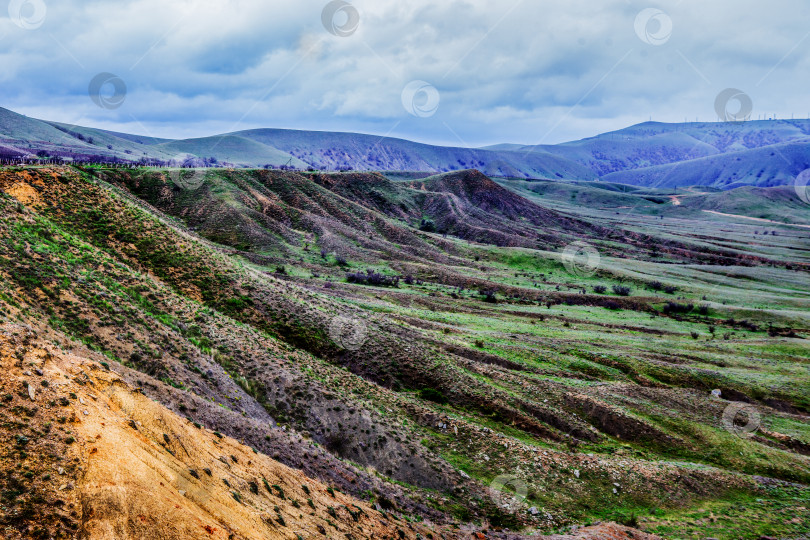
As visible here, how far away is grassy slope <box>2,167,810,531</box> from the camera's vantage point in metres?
22.2

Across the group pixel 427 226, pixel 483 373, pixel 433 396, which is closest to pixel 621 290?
pixel 483 373

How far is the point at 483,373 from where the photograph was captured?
3381 cm

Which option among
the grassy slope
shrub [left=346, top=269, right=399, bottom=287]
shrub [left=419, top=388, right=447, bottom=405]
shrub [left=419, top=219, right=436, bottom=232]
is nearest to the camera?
the grassy slope

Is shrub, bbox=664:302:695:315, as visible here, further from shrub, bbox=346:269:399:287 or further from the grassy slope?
shrub, bbox=346:269:399:287

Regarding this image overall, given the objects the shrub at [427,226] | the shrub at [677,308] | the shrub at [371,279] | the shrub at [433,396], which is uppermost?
the shrub at [427,226]

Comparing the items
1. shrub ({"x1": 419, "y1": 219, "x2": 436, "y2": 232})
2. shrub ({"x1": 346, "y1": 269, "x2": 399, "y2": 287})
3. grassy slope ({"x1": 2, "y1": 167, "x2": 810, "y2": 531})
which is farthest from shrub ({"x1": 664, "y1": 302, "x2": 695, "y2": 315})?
shrub ({"x1": 419, "y1": 219, "x2": 436, "y2": 232})

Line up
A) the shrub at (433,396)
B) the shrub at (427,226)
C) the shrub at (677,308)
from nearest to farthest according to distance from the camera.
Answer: the shrub at (433,396) < the shrub at (677,308) < the shrub at (427,226)

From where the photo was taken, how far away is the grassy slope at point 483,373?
22.2 metres

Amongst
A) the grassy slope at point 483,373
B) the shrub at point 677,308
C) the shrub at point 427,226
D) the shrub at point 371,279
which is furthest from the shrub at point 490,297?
the shrub at point 427,226

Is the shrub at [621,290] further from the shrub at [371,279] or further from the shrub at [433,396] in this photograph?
the shrub at [433,396]

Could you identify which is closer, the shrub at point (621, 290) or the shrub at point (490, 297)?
the shrub at point (490, 297)

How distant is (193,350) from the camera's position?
78.3 ft

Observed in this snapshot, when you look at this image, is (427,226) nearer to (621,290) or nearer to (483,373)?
(621,290)

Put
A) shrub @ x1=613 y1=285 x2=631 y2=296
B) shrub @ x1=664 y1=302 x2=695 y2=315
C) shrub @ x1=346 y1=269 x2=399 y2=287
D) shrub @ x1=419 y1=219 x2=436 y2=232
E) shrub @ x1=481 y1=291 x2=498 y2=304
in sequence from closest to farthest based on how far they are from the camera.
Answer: shrub @ x1=481 y1=291 x2=498 y2=304 → shrub @ x1=664 y1=302 x2=695 y2=315 → shrub @ x1=346 y1=269 x2=399 y2=287 → shrub @ x1=613 y1=285 x2=631 y2=296 → shrub @ x1=419 y1=219 x2=436 y2=232
